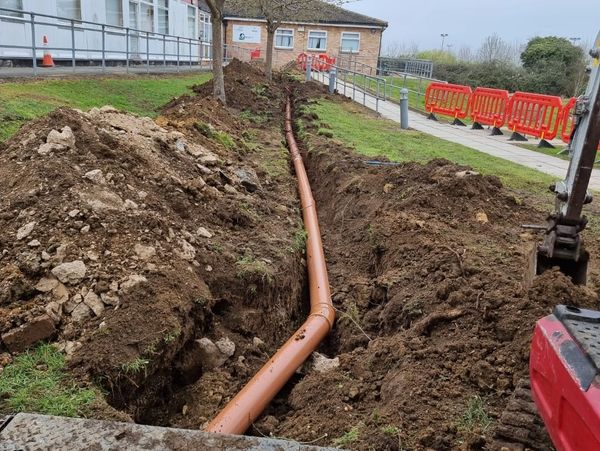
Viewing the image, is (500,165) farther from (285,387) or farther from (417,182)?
(285,387)

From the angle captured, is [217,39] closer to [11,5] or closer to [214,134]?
[214,134]

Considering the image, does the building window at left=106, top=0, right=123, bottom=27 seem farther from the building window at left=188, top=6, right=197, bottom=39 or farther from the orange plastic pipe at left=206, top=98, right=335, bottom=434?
the orange plastic pipe at left=206, top=98, right=335, bottom=434

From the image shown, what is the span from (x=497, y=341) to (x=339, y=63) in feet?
123

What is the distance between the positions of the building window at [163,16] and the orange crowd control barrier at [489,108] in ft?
55.0

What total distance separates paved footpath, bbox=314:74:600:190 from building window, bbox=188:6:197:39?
16431 millimetres

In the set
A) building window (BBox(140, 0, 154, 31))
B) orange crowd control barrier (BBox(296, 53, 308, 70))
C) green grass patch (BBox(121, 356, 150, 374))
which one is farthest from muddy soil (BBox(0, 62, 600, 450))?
orange crowd control barrier (BBox(296, 53, 308, 70))

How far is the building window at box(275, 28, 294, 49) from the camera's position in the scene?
39.5m

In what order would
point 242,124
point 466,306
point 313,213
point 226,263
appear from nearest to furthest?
point 466,306 → point 226,263 → point 313,213 → point 242,124

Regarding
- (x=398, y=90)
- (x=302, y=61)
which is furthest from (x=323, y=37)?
(x=398, y=90)

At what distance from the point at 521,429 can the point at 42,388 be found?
2.58 meters

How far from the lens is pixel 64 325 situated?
354 cm

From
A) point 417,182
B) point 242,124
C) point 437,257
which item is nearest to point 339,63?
point 242,124

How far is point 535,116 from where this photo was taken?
15.0 meters

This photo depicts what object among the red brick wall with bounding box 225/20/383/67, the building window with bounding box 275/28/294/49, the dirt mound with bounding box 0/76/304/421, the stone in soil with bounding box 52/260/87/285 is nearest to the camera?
the dirt mound with bounding box 0/76/304/421
